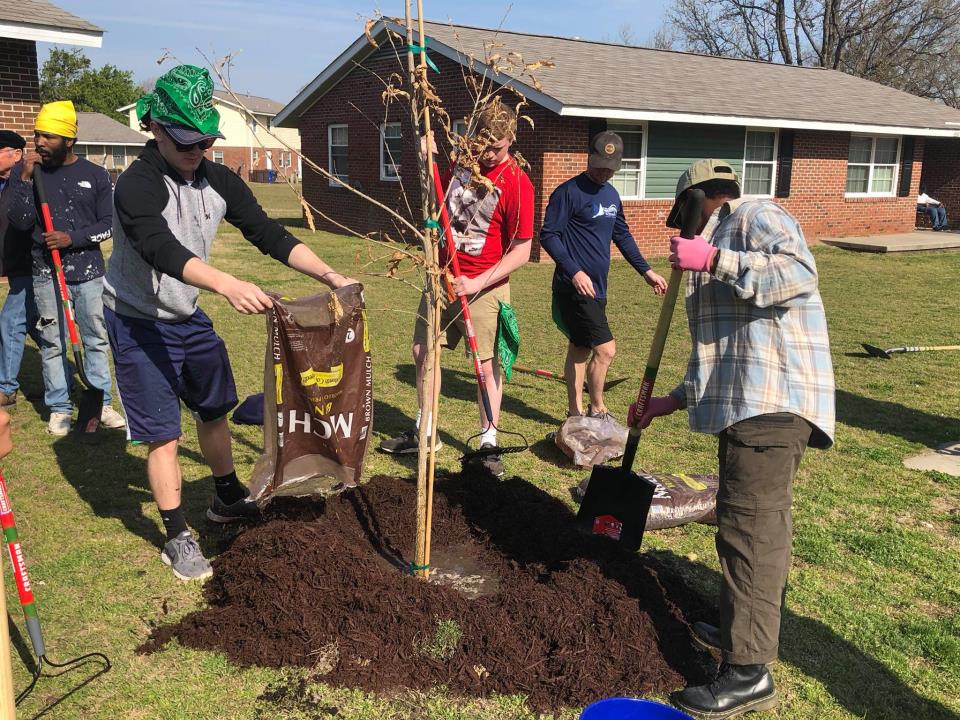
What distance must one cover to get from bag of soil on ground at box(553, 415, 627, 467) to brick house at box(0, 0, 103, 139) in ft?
31.0

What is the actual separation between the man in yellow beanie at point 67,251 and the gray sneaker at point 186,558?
243 cm

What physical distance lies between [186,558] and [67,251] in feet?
9.78

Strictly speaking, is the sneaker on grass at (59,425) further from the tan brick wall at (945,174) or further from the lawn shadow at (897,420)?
the tan brick wall at (945,174)

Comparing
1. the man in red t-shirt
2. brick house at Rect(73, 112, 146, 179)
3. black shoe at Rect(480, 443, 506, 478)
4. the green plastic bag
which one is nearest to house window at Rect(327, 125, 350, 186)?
the man in red t-shirt

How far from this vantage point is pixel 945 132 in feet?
74.6

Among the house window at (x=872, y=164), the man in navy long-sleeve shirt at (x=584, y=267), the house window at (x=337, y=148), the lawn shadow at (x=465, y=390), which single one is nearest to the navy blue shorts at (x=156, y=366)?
the man in navy long-sleeve shirt at (x=584, y=267)

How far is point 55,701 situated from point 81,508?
6.02ft

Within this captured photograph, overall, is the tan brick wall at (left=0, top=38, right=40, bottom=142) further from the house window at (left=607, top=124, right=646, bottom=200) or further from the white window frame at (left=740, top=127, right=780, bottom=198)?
the white window frame at (left=740, top=127, right=780, bottom=198)

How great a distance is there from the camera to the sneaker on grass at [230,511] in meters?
4.36

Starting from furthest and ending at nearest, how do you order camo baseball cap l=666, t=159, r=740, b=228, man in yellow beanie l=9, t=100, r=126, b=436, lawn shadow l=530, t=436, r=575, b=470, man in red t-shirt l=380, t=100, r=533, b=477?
1. man in yellow beanie l=9, t=100, r=126, b=436
2. lawn shadow l=530, t=436, r=575, b=470
3. man in red t-shirt l=380, t=100, r=533, b=477
4. camo baseball cap l=666, t=159, r=740, b=228

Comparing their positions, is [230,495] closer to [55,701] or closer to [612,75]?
Result: [55,701]

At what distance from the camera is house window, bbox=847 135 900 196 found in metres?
22.0

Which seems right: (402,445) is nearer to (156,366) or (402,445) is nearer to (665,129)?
(156,366)

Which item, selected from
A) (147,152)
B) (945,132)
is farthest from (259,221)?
(945,132)
